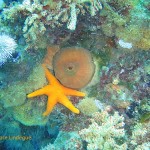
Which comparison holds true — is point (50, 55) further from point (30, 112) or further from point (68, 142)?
point (68, 142)

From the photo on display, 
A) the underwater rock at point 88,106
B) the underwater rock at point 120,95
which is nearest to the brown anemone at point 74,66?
the underwater rock at point 88,106

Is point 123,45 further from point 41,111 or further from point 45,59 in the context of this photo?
point 41,111

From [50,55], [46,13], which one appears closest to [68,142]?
[50,55]

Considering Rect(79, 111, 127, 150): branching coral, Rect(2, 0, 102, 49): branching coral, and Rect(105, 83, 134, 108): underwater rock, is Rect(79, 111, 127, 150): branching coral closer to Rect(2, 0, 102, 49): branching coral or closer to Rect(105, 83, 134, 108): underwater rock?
Rect(105, 83, 134, 108): underwater rock

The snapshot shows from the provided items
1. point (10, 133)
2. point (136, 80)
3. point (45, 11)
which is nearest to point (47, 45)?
point (45, 11)

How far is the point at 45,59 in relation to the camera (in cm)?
404

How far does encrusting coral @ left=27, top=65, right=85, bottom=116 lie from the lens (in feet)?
12.6

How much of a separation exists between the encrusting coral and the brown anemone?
13cm

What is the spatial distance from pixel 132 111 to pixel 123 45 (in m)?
1.12

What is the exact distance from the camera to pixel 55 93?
3852 millimetres

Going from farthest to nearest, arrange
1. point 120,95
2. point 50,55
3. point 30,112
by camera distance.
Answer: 1. point 30,112
2. point 50,55
3. point 120,95

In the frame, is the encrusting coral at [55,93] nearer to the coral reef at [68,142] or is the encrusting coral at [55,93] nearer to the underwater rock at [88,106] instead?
the underwater rock at [88,106]

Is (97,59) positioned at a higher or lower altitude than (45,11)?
lower

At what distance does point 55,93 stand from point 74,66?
0.57m
